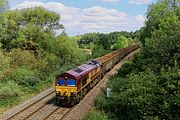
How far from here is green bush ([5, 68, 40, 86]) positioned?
126 feet

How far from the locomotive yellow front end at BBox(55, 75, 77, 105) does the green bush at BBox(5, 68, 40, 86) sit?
386 inches

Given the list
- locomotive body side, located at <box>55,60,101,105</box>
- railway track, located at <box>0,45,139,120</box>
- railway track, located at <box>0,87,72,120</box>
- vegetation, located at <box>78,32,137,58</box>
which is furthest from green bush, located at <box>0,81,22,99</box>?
vegetation, located at <box>78,32,137,58</box>

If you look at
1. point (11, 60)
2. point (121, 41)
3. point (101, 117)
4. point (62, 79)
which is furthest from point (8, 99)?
point (121, 41)

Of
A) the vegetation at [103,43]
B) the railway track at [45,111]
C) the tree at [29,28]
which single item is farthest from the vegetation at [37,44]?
the vegetation at [103,43]

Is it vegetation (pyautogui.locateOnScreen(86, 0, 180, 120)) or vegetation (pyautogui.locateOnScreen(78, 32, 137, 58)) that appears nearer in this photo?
vegetation (pyautogui.locateOnScreen(86, 0, 180, 120))

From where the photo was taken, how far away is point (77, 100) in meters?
30.3

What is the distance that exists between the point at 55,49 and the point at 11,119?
34.6 metres

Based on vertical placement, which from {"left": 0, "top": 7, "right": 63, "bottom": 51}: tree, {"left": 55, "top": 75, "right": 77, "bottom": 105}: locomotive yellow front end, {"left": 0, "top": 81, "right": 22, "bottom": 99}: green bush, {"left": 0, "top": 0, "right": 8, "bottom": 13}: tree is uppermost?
{"left": 0, "top": 0, "right": 8, "bottom": 13}: tree

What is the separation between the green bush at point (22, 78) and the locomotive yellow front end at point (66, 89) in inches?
386

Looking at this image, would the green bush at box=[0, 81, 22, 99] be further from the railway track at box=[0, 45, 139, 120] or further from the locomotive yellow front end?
the locomotive yellow front end

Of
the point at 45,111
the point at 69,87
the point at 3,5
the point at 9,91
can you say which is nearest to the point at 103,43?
the point at 3,5

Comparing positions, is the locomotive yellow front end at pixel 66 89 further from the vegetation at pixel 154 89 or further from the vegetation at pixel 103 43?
the vegetation at pixel 103 43

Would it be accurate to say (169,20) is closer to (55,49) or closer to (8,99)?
(55,49)

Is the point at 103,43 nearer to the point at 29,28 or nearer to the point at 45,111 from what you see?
the point at 29,28
